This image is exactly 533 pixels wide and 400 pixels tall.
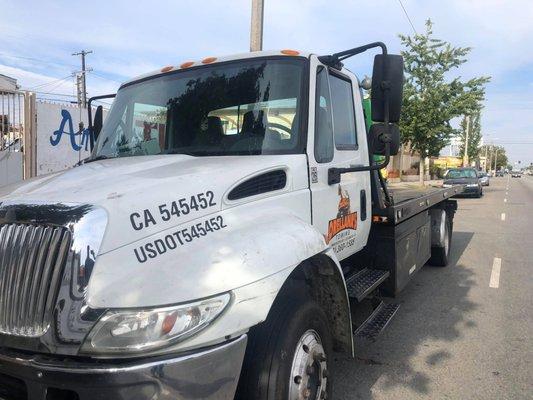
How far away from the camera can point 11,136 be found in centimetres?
972

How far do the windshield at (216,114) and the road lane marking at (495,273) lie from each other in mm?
5223

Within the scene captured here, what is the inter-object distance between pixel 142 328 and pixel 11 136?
29.6 feet

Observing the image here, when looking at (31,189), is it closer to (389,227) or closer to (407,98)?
(389,227)

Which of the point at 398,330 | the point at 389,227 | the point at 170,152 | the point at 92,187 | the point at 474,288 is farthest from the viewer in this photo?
the point at 474,288

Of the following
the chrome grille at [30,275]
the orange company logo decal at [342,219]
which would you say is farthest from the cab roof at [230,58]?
the chrome grille at [30,275]

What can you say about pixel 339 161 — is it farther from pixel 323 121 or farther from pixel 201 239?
pixel 201 239

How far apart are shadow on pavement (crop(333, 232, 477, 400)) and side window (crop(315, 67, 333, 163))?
5.96 feet

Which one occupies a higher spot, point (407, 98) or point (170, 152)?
point (407, 98)

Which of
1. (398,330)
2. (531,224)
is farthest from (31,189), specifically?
(531,224)

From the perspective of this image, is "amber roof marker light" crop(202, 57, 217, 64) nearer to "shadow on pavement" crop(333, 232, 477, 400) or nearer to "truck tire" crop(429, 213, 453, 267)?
"shadow on pavement" crop(333, 232, 477, 400)

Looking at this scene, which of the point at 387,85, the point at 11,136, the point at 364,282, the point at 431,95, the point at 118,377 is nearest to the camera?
the point at 118,377

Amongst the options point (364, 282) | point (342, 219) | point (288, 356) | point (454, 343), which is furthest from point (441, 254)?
point (288, 356)

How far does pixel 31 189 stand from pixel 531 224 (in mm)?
15018

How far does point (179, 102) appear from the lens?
374cm
